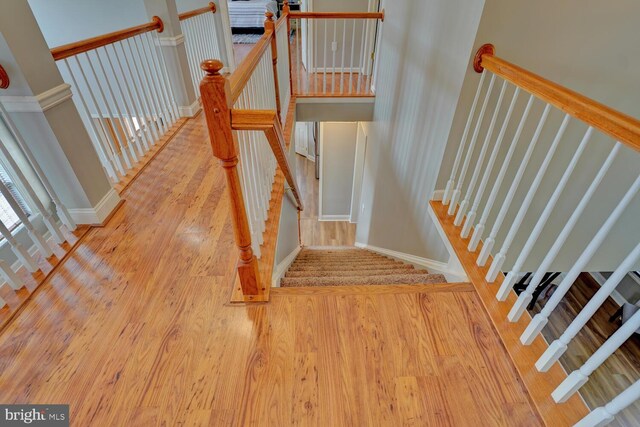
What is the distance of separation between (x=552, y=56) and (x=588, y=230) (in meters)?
1.50

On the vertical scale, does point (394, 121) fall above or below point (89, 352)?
above

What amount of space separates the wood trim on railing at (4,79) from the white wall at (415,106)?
2301 mm

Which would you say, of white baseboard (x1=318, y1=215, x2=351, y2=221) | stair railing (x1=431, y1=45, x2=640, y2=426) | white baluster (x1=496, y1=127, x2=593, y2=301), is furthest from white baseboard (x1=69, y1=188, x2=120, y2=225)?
white baseboard (x1=318, y1=215, x2=351, y2=221)

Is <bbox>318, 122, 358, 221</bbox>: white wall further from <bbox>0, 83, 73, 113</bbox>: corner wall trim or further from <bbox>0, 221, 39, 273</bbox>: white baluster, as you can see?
<bbox>0, 221, 39, 273</bbox>: white baluster

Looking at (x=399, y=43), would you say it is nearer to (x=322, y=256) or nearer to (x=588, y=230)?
(x=588, y=230)

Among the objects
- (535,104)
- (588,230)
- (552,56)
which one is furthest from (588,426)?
(588,230)

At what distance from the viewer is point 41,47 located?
1585 millimetres

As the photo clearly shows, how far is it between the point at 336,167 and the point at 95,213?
4635mm

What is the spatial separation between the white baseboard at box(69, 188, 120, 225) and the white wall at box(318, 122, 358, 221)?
13.3 feet

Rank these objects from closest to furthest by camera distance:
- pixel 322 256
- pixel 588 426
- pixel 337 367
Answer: pixel 588 426, pixel 337 367, pixel 322 256

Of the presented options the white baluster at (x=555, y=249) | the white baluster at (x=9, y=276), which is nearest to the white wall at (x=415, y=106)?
the white baluster at (x=555, y=249)

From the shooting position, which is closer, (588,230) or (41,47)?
(41,47)

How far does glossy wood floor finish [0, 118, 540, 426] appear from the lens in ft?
3.73

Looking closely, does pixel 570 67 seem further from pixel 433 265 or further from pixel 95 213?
pixel 95 213
